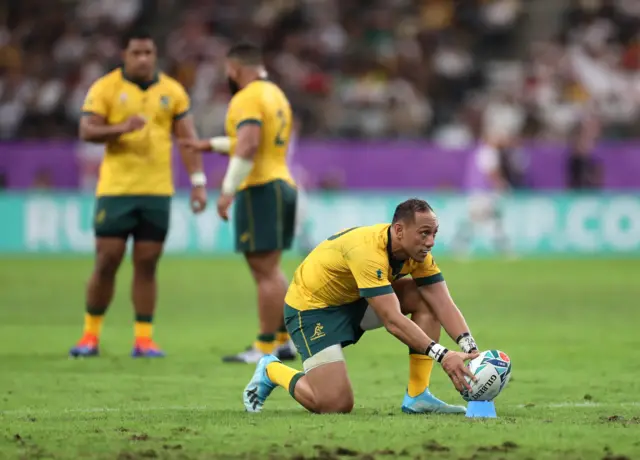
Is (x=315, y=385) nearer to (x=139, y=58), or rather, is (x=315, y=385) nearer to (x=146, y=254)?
(x=146, y=254)

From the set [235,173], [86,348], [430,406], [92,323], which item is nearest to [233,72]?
[235,173]

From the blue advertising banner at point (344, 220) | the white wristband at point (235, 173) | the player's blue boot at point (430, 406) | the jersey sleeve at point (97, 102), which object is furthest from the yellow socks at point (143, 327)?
the blue advertising banner at point (344, 220)

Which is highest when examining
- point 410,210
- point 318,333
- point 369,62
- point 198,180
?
point 369,62

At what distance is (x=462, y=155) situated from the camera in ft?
78.0

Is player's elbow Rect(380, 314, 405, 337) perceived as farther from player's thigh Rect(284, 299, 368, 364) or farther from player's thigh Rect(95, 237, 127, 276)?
player's thigh Rect(95, 237, 127, 276)

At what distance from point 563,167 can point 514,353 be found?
12.9m

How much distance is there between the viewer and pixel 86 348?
11047 mm

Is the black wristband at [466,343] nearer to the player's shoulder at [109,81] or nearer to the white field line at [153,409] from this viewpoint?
the white field line at [153,409]

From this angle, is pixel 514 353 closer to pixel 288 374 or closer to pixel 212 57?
pixel 288 374

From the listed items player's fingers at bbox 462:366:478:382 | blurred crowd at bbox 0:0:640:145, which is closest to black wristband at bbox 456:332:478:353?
player's fingers at bbox 462:366:478:382

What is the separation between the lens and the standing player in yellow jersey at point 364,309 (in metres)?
7.48

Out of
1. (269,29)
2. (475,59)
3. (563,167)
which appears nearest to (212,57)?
(269,29)

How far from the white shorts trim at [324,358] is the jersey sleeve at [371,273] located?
0.52 m

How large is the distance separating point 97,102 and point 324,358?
4098mm
